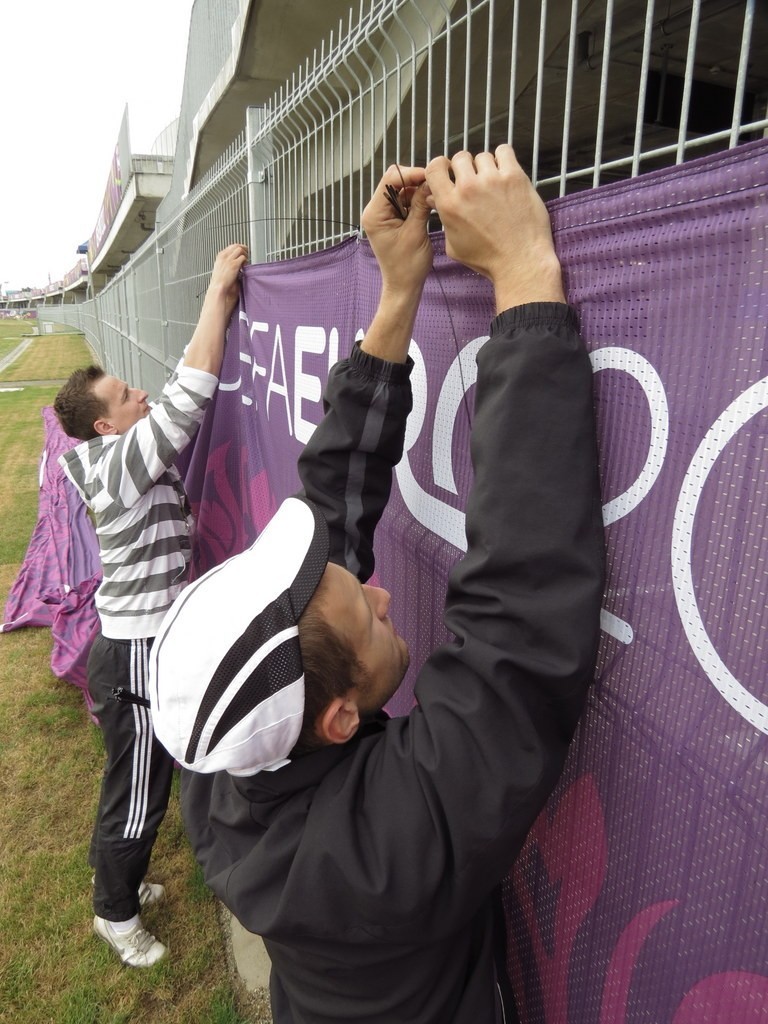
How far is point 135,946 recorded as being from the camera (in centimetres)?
276

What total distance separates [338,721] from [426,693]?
0.16m

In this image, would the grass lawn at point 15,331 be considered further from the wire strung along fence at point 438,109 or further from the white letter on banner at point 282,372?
the white letter on banner at point 282,372

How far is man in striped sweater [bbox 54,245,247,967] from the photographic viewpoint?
2.75m

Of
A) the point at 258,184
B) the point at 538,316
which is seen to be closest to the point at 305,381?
the point at 258,184

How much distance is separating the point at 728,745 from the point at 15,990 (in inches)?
115

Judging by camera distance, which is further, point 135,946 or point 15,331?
point 15,331

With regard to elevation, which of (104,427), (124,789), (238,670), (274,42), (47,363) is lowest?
A: (124,789)

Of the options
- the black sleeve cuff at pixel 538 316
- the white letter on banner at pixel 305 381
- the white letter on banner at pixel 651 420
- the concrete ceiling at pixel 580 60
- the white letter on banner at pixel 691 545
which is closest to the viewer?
the white letter on banner at pixel 691 545

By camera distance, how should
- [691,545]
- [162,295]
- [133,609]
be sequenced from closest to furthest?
[691,545]
[133,609]
[162,295]

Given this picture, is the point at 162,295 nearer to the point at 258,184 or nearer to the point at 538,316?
the point at 258,184

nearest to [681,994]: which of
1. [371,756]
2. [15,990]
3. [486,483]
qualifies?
[371,756]

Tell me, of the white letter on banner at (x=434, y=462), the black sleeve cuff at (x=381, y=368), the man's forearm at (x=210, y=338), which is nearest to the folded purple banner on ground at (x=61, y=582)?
the man's forearm at (x=210, y=338)

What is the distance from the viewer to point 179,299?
18.3ft

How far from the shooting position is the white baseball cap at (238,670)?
111 cm
